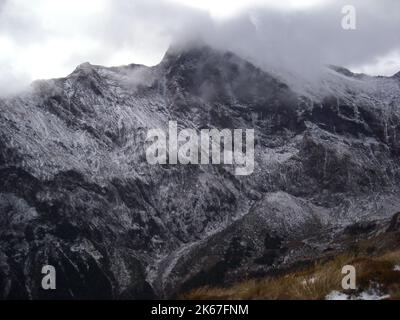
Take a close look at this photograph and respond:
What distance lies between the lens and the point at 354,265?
1163 inches
